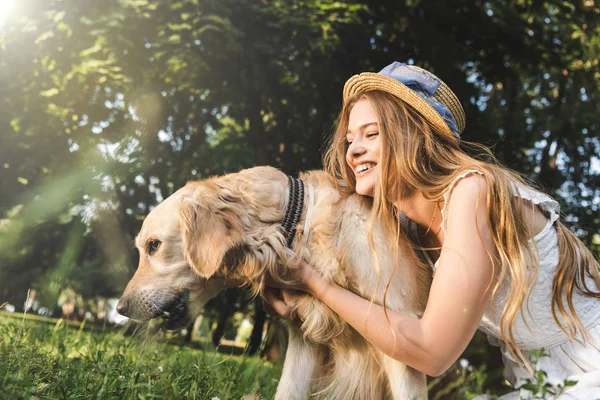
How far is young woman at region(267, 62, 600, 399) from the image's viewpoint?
202cm

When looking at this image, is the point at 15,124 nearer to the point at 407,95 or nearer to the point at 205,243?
the point at 205,243

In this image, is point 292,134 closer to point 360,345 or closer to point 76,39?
point 76,39

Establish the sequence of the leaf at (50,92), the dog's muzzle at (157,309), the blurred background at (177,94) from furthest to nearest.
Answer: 1. the leaf at (50,92)
2. the blurred background at (177,94)
3. the dog's muzzle at (157,309)

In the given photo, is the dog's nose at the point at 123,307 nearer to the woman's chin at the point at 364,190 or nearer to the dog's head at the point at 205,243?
the dog's head at the point at 205,243

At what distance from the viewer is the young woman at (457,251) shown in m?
2.02

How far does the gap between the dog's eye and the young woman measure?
2.20 feet

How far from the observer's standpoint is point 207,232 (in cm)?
257

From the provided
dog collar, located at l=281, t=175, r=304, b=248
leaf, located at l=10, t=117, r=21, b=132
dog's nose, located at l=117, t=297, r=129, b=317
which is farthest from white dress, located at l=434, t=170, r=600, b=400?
leaf, located at l=10, t=117, r=21, b=132

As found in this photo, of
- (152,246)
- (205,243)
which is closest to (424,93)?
(205,243)

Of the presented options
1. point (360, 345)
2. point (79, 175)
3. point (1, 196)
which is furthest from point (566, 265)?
point (1, 196)

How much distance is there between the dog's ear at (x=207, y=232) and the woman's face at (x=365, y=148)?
0.63m

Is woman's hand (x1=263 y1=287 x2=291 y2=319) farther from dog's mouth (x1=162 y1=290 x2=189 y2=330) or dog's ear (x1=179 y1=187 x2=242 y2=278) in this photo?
dog's mouth (x1=162 y1=290 x2=189 y2=330)

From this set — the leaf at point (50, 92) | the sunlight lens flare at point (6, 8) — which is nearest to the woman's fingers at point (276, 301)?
A: the leaf at point (50, 92)

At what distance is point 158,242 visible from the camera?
9.19 ft
